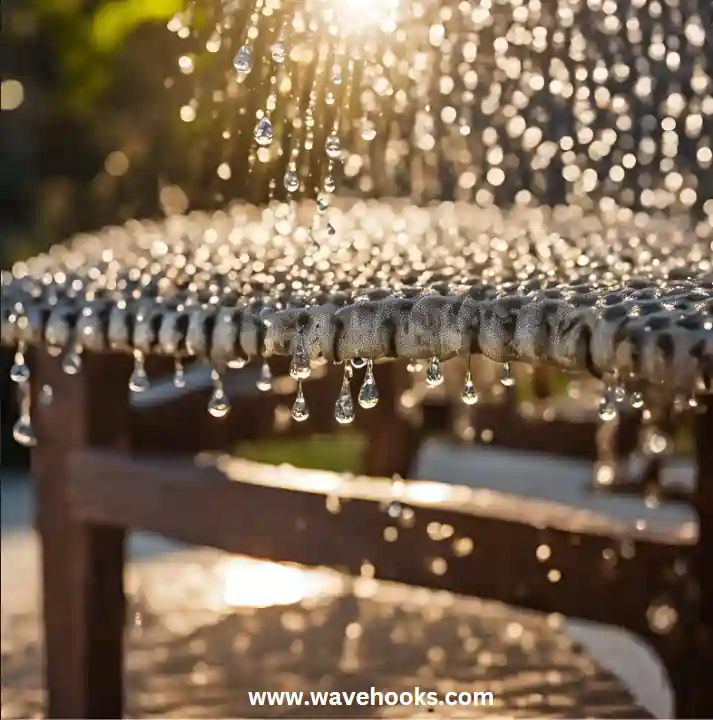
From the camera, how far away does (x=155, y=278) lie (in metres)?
1.12

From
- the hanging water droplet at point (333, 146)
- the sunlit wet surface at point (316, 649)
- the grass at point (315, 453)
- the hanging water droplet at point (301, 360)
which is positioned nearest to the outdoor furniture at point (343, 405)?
the hanging water droplet at point (301, 360)

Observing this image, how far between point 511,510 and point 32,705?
830mm

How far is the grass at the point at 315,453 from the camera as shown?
357cm

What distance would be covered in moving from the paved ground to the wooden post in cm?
23

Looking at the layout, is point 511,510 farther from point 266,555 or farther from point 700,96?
point 700,96

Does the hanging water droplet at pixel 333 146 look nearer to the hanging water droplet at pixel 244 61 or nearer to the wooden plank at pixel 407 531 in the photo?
the hanging water droplet at pixel 244 61

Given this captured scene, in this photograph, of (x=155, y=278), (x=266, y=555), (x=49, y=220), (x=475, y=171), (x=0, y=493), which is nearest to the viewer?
(x=155, y=278)

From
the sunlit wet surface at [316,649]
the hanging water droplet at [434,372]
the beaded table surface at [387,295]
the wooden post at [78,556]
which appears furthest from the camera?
the sunlit wet surface at [316,649]

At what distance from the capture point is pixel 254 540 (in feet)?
4.09

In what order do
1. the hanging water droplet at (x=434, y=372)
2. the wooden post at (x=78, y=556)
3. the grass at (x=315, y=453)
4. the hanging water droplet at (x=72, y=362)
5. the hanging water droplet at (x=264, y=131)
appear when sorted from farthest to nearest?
the grass at (x=315, y=453), the wooden post at (x=78, y=556), the hanging water droplet at (x=72, y=362), the hanging water droplet at (x=264, y=131), the hanging water droplet at (x=434, y=372)

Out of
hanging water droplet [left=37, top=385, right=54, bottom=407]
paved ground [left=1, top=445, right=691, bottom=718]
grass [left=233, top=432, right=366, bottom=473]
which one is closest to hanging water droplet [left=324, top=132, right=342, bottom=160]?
hanging water droplet [left=37, top=385, right=54, bottom=407]

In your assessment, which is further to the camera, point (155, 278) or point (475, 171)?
point (475, 171)

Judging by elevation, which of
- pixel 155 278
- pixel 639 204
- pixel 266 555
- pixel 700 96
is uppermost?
pixel 700 96

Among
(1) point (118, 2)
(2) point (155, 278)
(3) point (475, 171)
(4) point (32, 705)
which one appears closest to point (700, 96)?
(3) point (475, 171)
